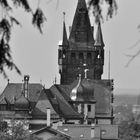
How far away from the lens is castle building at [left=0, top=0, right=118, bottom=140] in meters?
84.2

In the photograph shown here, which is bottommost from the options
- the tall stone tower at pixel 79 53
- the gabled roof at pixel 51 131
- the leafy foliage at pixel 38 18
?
the leafy foliage at pixel 38 18

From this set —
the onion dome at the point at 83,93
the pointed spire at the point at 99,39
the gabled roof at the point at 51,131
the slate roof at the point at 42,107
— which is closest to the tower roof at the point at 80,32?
the pointed spire at the point at 99,39

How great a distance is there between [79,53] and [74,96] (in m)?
8.27

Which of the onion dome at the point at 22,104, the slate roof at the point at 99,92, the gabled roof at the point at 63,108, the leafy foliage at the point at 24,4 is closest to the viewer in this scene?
the leafy foliage at the point at 24,4

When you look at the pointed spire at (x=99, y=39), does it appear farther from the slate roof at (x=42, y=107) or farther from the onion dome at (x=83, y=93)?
the slate roof at (x=42, y=107)

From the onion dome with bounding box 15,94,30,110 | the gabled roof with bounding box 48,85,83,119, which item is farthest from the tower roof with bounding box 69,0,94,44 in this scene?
the onion dome with bounding box 15,94,30,110

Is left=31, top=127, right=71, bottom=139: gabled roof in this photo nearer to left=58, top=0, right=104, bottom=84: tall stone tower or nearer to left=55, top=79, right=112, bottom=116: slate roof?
left=55, top=79, right=112, bottom=116: slate roof

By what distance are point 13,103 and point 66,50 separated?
12.7m

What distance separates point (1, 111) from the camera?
8681cm

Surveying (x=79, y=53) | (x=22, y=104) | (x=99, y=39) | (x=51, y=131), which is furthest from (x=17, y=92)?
(x=99, y=39)

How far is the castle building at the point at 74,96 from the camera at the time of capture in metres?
84.2

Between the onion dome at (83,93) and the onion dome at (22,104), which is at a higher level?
the onion dome at (83,93)

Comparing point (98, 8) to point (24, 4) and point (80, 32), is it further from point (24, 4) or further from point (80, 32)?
point (80, 32)

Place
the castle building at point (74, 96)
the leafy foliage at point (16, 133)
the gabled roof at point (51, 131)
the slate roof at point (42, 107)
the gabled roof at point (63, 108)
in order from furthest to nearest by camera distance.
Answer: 1. the gabled roof at point (63, 108)
2. the slate roof at point (42, 107)
3. the castle building at point (74, 96)
4. the gabled roof at point (51, 131)
5. the leafy foliage at point (16, 133)
